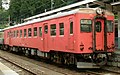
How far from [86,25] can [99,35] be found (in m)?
0.90

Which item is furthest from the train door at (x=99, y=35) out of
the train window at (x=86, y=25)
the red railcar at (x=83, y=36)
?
the train window at (x=86, y=25)

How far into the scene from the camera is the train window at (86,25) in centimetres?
1424

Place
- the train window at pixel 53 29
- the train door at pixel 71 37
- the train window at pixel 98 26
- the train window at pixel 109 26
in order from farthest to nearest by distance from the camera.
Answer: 1. the train window at pixel 53 29
2. the train window at pixel 109 26
3. the train window at pixel 98 26
4. the train door at pixel 71 37

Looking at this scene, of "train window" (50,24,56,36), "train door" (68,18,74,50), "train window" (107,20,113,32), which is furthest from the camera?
"train window" (50,24,56,36)

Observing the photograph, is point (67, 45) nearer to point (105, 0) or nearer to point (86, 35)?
point (86, 35)

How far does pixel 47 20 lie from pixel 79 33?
4.41m

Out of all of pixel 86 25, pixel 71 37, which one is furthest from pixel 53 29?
pixel 86 25

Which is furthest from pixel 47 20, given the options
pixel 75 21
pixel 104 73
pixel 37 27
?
pixel 104 73

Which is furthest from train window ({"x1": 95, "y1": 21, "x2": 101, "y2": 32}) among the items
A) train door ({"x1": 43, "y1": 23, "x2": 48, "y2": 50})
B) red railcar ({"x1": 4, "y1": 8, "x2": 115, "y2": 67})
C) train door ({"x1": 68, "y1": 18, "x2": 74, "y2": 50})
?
train door ({"x1": 43, "y1": 23, "x2": 48, "y2": 50})

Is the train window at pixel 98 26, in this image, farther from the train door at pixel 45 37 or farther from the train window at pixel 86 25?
the train door at pixel 45 37

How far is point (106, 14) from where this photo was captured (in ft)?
49.8

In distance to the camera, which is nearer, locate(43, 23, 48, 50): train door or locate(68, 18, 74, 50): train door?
locate(68, 18, 74, 50): train door

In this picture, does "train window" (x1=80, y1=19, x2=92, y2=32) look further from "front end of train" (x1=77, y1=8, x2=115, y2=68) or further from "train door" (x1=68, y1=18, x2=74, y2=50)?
"train door" (x1=68, y1=18, x2=74, y2=50)

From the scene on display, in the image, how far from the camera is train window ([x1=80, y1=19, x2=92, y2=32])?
14.2m
